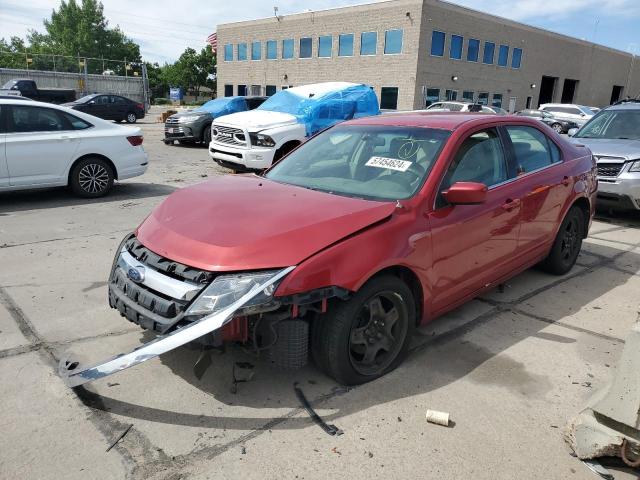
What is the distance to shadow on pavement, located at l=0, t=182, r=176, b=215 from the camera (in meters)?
7.84

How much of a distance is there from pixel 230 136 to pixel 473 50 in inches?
1326

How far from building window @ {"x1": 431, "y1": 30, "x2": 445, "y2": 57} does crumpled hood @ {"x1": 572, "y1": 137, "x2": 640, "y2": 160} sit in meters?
29.1

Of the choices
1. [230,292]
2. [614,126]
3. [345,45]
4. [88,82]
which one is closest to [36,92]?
[88,82]

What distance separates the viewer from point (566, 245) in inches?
211

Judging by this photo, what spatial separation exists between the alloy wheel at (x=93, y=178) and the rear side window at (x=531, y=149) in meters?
6.59

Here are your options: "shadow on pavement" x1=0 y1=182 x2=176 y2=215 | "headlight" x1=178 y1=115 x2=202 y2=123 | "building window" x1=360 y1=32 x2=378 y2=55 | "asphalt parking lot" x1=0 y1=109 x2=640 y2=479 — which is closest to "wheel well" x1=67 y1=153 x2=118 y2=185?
"shadow on pavement" x1=0 y1=182 x2=176 y2=215

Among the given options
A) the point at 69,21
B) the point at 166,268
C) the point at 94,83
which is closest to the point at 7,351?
the point at 166,268

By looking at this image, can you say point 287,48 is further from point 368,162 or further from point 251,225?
point 251,225

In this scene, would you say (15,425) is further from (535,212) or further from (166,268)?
(535,212)

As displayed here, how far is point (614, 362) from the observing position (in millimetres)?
3646

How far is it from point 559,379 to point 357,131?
95.1 inches

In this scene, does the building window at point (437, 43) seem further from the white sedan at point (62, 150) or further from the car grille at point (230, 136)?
the white sedan at point (62, 150)

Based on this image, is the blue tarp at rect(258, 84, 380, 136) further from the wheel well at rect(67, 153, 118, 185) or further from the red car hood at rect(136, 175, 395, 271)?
the red car hood at rect(136, 175, 395, 271)

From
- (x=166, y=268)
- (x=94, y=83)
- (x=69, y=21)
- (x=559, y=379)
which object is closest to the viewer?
(x=166, y=268)
